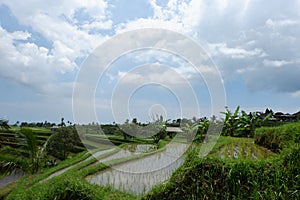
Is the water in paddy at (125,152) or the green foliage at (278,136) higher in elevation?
the green foliage at (278,136)

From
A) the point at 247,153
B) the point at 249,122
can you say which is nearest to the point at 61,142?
the point at 247,153

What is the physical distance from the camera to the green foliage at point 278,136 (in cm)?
408

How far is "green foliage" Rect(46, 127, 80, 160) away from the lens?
10773 mm

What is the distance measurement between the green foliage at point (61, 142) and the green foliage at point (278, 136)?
7.60 metres

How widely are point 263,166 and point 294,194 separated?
1.21 feet

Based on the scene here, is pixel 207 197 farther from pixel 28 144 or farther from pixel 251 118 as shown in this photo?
pixel 251 118

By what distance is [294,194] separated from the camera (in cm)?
229

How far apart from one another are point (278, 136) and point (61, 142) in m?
8.71

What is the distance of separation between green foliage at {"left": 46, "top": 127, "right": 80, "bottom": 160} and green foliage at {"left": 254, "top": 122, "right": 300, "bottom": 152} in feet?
25.0

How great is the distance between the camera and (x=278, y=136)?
5270 mm

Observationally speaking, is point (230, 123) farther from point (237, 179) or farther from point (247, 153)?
point (237, 179)

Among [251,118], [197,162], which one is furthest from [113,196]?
[251,118]

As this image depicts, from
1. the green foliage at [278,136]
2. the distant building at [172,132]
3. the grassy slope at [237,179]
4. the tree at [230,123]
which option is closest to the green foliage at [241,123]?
the tree at [230,123]

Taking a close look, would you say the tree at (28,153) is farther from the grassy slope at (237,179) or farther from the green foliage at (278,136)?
the green foliage at (278,136)
